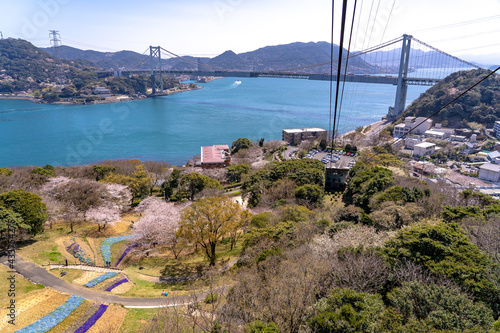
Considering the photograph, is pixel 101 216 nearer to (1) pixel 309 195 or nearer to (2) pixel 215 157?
(1) pixel 309 195

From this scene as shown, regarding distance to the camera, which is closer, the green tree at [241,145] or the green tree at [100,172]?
the green tree at [100,172]

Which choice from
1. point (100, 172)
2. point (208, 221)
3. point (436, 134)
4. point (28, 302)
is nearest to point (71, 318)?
point (28, 302)

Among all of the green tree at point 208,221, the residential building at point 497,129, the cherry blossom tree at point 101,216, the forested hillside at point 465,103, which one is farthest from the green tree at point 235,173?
the forested hillside at point 465,103

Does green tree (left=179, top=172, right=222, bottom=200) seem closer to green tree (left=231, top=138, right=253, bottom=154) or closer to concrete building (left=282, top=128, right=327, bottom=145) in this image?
green tree (left=231, top=138, right=253, bottom=154)

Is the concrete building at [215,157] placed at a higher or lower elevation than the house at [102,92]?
lower

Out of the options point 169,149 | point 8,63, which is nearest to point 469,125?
point 169,149

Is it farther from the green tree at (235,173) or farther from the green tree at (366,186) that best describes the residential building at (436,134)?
the green tree at (235,173)

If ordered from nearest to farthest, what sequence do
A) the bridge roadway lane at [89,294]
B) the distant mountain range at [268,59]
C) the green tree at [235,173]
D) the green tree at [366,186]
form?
the bridge roadway lane at [89,294], the green tree at [366,186], the green tree at [235,173], the distant mountain range at [268,59]
